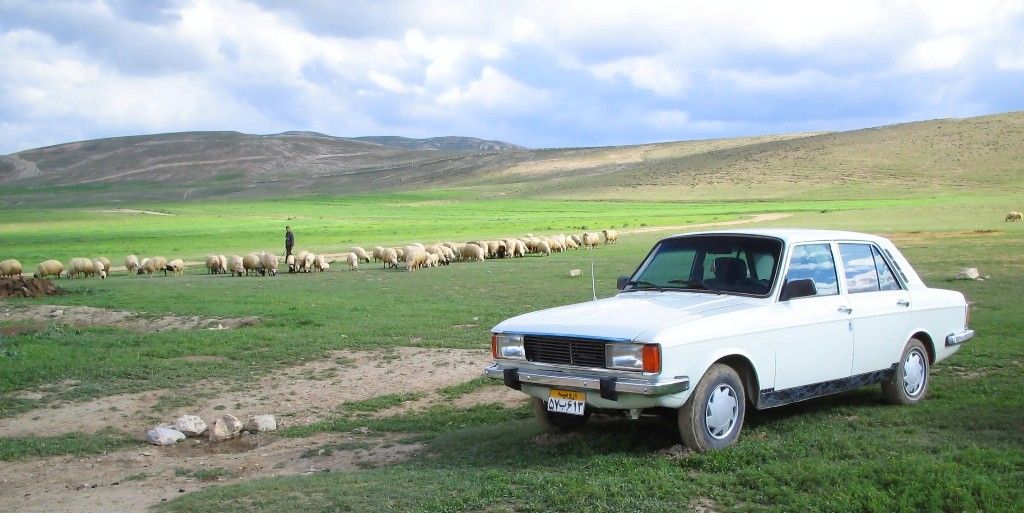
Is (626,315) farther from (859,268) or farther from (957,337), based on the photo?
(957,337)

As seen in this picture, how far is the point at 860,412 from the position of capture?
9000mm

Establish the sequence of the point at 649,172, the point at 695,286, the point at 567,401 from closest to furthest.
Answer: the point at 567,401
the point at 695,286
the point at 649,172

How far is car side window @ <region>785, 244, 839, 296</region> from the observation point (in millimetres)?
8719

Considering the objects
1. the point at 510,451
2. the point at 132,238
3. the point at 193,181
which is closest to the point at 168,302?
the point at 510,451

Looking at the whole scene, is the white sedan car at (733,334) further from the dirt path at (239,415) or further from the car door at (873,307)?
the dirt path at (239,415)

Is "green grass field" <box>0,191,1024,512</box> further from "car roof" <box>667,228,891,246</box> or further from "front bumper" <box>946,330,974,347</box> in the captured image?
"car roof" <box>667,228,891,246</box>

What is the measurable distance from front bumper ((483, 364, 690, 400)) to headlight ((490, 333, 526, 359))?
0.13 metres

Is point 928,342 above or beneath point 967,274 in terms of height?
above

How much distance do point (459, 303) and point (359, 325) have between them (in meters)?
3.90

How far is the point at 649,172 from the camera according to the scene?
12638cm

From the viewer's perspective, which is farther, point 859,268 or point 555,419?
point 859,268

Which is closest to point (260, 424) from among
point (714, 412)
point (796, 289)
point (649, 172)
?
point (714, 412)

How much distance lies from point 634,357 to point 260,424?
17.0 feet

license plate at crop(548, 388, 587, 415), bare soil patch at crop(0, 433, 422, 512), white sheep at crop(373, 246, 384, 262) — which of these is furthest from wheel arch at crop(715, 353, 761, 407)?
white sheep at crop(373, 246, 384, 262)
